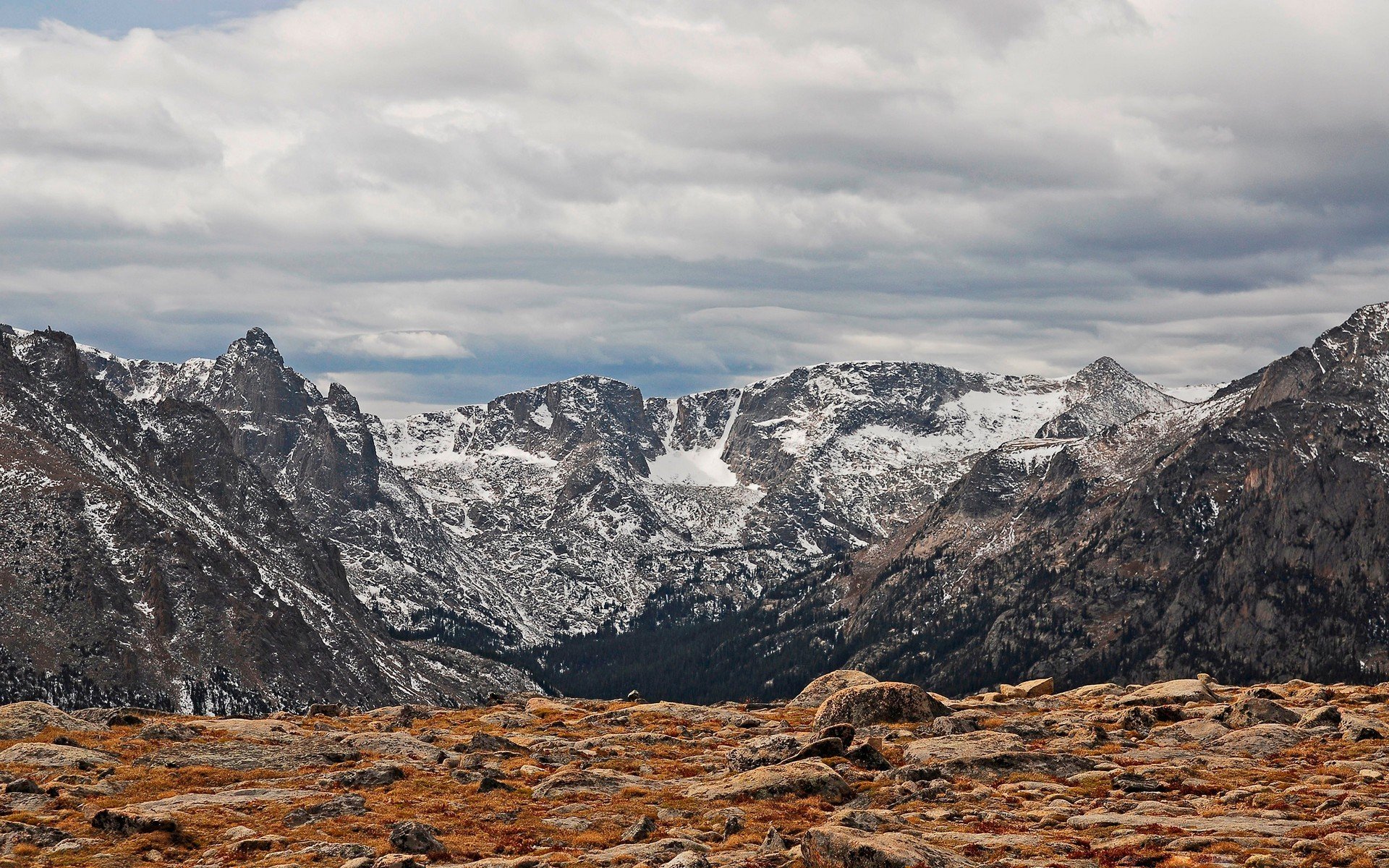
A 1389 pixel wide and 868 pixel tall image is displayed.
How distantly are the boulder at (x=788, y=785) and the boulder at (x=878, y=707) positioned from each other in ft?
62.6

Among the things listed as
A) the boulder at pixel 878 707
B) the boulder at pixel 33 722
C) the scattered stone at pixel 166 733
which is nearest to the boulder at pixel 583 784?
the boulder at pixel 878 707

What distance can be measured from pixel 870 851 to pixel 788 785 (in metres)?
17.8

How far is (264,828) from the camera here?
53.1 m

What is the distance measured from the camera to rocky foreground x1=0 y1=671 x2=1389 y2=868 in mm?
45406

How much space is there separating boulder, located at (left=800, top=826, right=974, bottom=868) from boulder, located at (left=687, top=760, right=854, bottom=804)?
1462cm

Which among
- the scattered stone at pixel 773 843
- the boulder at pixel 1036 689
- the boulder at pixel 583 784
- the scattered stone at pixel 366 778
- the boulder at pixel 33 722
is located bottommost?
the boulder at pixel 1036 689

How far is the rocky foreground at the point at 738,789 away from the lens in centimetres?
4541

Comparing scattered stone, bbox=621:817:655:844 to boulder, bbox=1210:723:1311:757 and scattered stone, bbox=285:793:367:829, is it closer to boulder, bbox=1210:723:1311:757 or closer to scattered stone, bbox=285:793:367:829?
scattered stone, bbox=285:793:367:829

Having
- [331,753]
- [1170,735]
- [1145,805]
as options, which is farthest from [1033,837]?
[331,753]

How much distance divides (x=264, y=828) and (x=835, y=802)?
2570cm

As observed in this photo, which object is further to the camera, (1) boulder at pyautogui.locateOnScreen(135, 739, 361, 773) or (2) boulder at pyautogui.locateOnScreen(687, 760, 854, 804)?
(1) boulder at pyautogui.locateOnScreen(135, 739, 361, 773)

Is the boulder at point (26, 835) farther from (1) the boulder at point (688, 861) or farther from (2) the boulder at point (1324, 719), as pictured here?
(2) the boulder at point (1324, 719)

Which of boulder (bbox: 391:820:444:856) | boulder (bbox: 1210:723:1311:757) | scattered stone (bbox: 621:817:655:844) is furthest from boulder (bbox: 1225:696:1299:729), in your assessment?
boulder (bbox: 391:820:444:856)

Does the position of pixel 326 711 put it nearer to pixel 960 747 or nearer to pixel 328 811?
pixel 328 811
